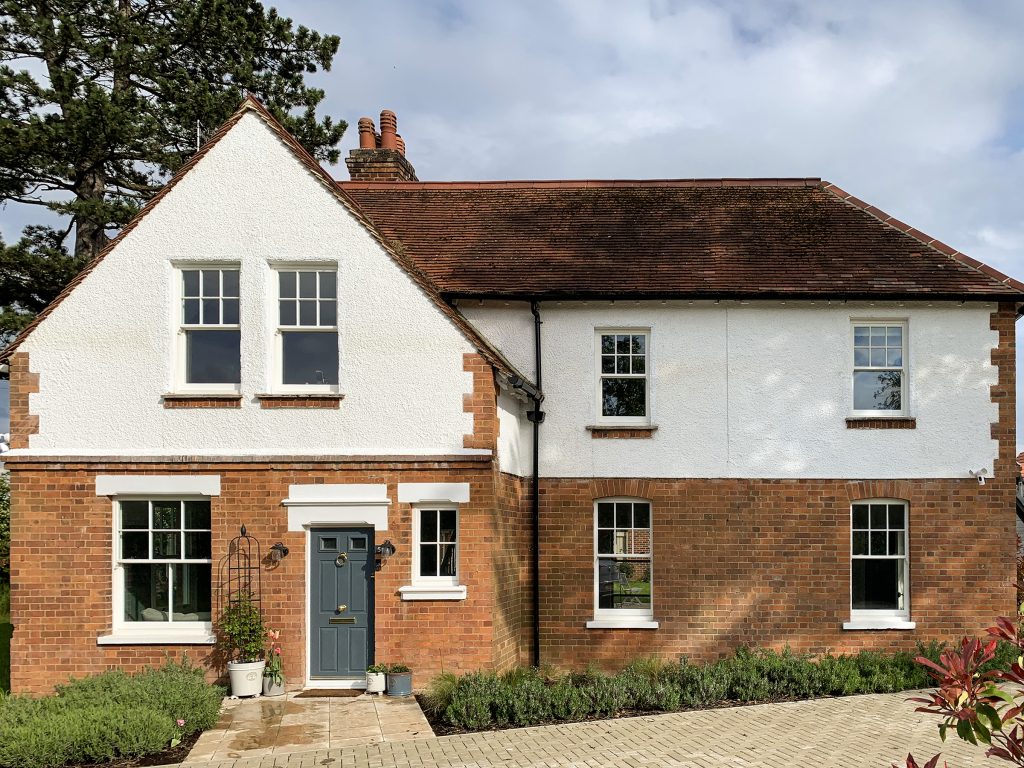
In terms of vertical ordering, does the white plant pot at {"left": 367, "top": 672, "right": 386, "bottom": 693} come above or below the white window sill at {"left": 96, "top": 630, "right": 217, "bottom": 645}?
below

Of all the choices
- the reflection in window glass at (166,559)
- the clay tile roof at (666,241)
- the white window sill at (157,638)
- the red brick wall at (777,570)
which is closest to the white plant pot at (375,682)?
the white window sill at (157,638)

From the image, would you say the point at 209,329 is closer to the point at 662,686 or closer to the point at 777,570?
the point at 662,686

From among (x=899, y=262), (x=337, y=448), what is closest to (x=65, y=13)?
(x=337, y=448)

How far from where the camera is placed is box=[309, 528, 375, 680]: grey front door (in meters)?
12.6

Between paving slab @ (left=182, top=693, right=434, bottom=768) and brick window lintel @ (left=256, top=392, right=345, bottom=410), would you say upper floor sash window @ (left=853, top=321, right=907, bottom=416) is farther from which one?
paving slab @ (left=182, top=693, right=434, bottom=768)

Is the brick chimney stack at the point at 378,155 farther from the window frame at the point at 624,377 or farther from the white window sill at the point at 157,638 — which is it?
the white window sill at the point at 157,638

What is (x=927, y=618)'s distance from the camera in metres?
14.5

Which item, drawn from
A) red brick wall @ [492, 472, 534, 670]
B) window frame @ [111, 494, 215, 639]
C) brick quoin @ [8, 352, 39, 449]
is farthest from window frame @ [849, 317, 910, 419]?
brick quoin @ [8, 352, 39, 449]

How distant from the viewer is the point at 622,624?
572 inches

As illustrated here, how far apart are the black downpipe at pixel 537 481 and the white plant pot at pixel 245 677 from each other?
4606 mm

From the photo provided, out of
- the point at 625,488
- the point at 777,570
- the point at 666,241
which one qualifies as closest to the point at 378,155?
the point at 666,241

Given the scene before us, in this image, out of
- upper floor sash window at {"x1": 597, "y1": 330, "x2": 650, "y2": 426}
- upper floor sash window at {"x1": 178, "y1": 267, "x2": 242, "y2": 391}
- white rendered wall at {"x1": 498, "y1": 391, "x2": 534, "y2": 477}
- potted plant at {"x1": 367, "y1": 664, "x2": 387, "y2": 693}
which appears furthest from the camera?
upper floor sash window at {"x1": 597, "y1": 330, "x2": 650, "y2": 426}

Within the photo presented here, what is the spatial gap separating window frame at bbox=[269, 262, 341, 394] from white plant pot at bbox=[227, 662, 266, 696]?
3764 millimetres

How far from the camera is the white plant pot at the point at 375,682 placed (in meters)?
12.2
